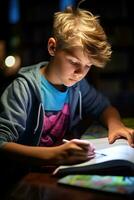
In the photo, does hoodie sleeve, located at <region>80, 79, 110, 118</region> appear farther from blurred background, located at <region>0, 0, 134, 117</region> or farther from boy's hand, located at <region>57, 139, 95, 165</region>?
boy's hand, located at <region>57, 139, 95, 165</region>

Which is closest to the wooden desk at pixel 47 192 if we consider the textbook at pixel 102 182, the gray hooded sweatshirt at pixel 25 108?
the textbook at pixel 102 182

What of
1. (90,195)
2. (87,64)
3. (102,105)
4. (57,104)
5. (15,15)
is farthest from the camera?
(15,15)

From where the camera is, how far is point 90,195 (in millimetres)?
777

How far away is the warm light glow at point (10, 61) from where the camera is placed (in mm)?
1189

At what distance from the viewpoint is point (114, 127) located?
3.78 ft

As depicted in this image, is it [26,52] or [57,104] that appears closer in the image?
[57,104]

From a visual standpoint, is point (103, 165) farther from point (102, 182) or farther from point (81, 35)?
point (81, 35)

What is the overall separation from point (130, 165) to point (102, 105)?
1.42 ft

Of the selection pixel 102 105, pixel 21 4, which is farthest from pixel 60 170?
pixel 21 4

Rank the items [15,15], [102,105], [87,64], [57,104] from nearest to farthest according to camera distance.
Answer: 1. [87,64]
2. [57,104]
3. [102,105]
4. [15,15]

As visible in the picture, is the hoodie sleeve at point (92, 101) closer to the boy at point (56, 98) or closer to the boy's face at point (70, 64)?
the boy at point (56, 98)

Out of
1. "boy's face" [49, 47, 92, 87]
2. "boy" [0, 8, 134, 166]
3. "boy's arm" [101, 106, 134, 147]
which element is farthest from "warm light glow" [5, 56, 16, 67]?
"boy's arm" [101, 106, 134, 147]

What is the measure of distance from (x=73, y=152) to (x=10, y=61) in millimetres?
479

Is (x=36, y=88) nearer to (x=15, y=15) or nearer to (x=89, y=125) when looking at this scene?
(x=89, y=125)
